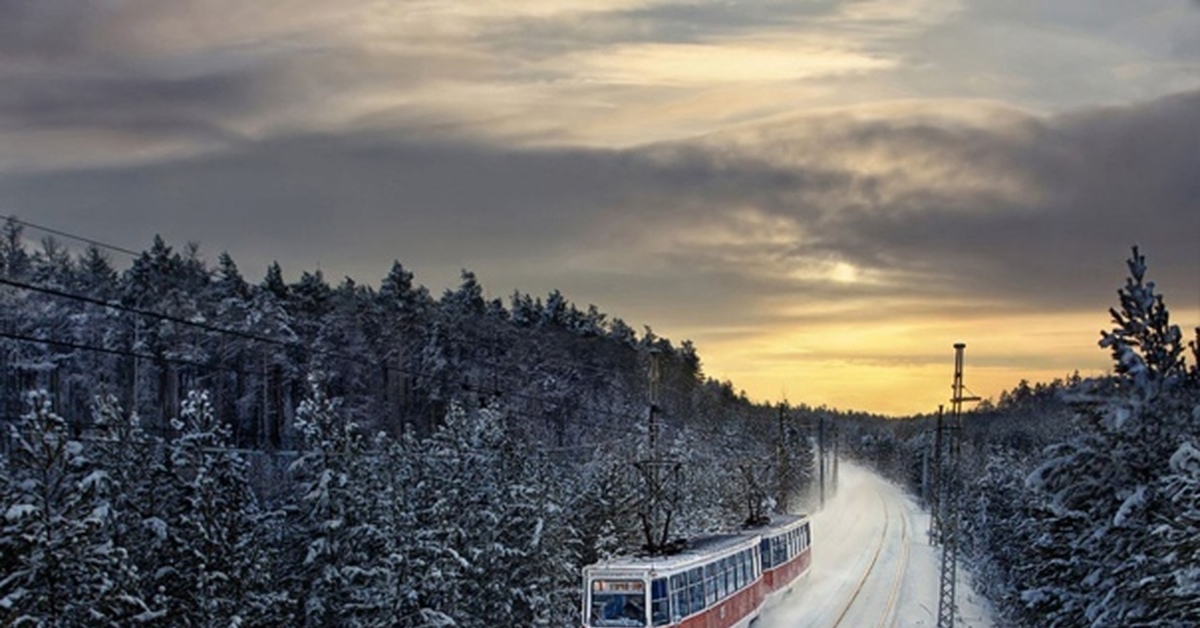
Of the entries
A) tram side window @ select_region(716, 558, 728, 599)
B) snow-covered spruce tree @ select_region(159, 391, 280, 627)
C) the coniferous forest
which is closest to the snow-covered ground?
the coniferous forest

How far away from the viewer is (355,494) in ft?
110

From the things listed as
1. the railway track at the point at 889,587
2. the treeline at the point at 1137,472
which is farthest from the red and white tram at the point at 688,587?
the treeline at the point at 1137,472

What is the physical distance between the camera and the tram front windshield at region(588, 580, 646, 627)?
30.1 m

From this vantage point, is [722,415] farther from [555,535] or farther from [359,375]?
[555,535]

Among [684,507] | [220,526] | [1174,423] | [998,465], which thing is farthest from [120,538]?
[998,465]

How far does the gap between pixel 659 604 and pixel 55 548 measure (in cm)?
1484

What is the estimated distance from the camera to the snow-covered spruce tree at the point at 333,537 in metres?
33.1

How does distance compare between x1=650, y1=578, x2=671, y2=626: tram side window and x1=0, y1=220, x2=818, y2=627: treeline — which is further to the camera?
x1=650, y1=578, x2=671, y2=626: tram side window

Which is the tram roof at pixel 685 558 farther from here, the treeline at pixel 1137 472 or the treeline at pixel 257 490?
the treeline at pixel 1137 472

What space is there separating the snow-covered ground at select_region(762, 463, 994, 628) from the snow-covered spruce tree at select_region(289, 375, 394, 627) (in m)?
19.0

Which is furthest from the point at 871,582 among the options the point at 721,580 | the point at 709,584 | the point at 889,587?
the point at 709,584

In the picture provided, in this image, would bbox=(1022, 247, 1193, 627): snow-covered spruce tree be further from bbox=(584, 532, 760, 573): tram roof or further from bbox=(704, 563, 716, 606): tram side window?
bbox=(704, 563, 716, 606): tram side window

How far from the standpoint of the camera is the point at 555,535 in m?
45.2

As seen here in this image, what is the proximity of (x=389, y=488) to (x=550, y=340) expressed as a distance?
98009mm
